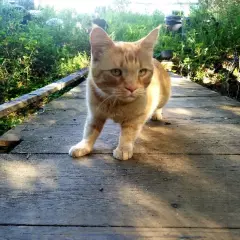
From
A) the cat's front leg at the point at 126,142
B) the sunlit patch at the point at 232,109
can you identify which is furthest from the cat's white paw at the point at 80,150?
the sunlit patch at the point at 232,109

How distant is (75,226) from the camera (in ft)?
3.58

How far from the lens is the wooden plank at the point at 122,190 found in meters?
1.15

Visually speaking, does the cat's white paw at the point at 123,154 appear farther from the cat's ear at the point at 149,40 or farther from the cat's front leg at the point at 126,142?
the cat's ear at the point at 149,40

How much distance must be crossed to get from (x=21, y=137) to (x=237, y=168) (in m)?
1.31

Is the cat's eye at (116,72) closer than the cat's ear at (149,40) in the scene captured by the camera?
Yes

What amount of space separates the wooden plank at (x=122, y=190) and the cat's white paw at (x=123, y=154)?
4 centimetres

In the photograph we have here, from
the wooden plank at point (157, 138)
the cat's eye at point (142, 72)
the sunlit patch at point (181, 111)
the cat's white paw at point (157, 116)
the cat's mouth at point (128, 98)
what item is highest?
the cat's eye at point (142, 72)

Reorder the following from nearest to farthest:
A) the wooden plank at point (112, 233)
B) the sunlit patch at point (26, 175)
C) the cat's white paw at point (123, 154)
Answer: the wooden plank at point (112, 233), the sunlit patch at point (26, 175), the cat's white paw at point (123, 154)

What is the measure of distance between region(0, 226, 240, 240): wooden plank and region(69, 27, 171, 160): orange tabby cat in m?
0.70

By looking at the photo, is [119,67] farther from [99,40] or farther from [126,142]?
[126,142]

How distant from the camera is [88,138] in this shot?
1.93 m

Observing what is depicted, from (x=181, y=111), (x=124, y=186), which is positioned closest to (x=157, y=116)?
(x=181, y=111)

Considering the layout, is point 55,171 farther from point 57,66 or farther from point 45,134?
point 57,66

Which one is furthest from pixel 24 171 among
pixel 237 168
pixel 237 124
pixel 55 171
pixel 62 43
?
pixel 62 43
